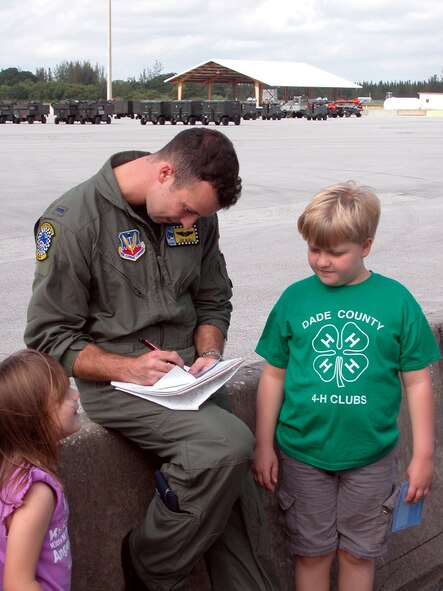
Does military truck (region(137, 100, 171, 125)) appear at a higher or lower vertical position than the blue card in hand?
higher

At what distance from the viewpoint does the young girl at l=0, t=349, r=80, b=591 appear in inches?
95.8

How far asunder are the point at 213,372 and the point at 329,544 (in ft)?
2.32

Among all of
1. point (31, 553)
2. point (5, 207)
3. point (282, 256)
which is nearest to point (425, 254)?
point (282, 256)

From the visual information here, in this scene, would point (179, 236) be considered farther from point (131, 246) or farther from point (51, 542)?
point (51, 542)

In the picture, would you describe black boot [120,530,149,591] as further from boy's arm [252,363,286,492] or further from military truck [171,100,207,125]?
military truck [171,100,207,125]

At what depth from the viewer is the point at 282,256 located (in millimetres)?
11328

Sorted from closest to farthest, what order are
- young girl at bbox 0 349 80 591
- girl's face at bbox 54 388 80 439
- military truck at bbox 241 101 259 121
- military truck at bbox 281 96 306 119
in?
young girl at bbox 0 349 80 591 → girl's face at bbox 54 388 80 439 → military truck at bbox 241 101 259 121 → military truck at bbox 281 96 306 119

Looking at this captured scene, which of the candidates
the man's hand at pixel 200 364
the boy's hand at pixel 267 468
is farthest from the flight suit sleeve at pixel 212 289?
the boy's hand at pixel 267 468

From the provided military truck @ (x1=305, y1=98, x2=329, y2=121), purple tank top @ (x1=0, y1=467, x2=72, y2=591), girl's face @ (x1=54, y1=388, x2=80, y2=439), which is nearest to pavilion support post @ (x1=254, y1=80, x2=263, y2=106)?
military truck @ (x1=305, y1=98, x2=329, y2=121)

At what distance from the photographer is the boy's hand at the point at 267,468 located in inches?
132

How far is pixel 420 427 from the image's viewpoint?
3240 mm

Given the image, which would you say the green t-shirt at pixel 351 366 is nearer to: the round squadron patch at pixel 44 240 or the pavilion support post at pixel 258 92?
the round squadron patch at pixel 44 240

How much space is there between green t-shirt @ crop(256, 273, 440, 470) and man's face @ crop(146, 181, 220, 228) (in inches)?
20.0

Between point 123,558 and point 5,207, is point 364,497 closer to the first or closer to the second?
point 123,558
